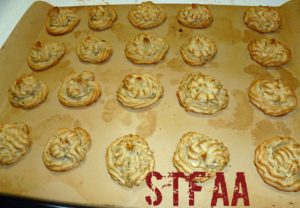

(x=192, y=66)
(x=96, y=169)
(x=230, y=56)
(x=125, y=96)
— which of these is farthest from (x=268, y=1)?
(x=96, y=169)

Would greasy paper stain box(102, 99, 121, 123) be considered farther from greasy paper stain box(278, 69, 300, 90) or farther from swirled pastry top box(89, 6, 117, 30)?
greasy paper stain box(278, 69, 300, 90)

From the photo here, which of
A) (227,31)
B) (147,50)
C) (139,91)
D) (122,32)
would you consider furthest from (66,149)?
(227,31)

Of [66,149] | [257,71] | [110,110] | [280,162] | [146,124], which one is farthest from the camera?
[257,71]

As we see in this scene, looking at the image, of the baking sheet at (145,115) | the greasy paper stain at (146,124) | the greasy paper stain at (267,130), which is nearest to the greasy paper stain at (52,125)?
the baking sheet at (145,115)

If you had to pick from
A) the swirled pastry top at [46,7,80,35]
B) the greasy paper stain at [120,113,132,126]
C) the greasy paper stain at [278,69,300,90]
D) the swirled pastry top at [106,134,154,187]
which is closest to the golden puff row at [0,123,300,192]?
the swirled pastry top at [106,134,154,187]

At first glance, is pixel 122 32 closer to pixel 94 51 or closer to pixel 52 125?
pixel 94 51

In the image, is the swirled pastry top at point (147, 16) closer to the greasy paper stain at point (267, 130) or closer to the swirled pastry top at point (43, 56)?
the swirled pastry top at point (43, 56)

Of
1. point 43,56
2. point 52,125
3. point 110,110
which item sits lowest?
point 52,125

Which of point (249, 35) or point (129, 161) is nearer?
point (129, 161)
